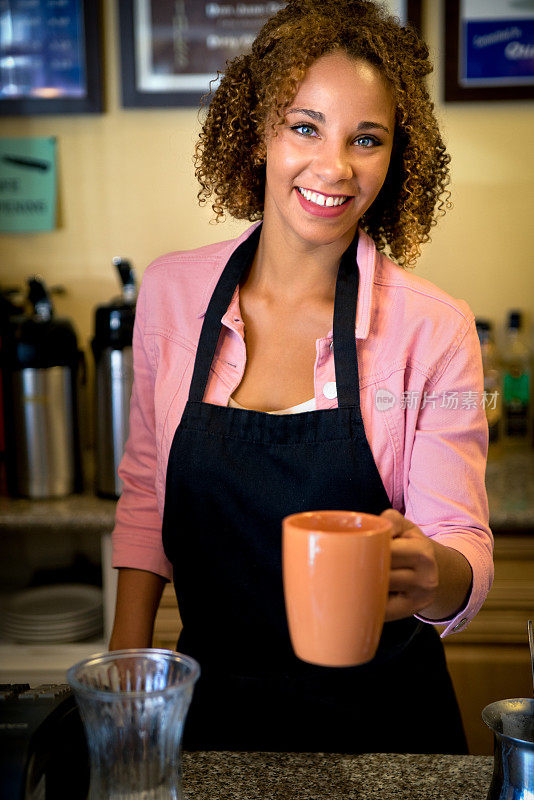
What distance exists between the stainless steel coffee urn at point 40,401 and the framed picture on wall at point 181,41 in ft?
1.97

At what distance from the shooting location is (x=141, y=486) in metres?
1.31

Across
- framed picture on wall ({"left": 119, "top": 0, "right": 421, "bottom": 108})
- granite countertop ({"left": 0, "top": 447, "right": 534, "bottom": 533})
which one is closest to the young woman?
granite countertop ({"left": 0, "top": 447, "right": 534, "bottom": 533})

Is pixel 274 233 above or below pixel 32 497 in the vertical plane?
above

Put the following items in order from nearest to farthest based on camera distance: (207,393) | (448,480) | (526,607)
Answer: (448,480) → (207,393) → (526,607)

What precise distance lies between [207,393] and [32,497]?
2.83 feet

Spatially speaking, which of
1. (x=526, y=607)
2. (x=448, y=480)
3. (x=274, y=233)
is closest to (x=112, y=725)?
(x=448, y=480)

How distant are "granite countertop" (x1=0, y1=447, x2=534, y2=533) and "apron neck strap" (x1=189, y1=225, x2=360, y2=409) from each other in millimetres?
667

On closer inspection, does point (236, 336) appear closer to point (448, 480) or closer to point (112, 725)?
point (448, 480)

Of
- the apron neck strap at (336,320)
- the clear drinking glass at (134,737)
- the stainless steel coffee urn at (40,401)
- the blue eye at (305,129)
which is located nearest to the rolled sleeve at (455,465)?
the apron neck strap at (336,320)

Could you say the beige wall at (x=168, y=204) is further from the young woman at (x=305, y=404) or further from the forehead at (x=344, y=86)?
the forehead at (x=344, y=86)

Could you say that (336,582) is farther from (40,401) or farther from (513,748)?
(40,401)

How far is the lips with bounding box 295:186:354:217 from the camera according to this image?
1114 millimetres

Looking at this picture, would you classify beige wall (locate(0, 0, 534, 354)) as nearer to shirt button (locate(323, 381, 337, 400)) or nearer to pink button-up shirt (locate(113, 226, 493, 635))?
pink button-up shirt (locate(113, 226, 493, 635))

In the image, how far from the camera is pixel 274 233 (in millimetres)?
1283
